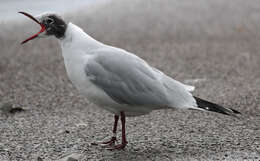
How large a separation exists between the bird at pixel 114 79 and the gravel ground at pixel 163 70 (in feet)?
1.31

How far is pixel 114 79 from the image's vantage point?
12.1 feet

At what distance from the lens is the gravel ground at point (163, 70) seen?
3.95 meters

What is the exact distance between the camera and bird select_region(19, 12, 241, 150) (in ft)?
12.0

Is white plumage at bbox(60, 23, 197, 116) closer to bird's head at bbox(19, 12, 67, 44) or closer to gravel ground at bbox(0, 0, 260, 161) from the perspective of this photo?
bird's head at bbox(19, 12, 67, 44)

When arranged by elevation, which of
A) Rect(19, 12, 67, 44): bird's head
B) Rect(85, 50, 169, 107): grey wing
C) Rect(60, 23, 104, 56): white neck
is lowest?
Rect(85, 50, 169, 107): grey wing

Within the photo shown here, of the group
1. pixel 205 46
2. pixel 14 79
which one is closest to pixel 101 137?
pixel 14 79

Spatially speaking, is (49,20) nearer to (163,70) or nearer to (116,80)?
(116,80)

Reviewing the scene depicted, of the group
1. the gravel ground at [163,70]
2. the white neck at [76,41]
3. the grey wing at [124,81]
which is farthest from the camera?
the gravel ground at [163,70]

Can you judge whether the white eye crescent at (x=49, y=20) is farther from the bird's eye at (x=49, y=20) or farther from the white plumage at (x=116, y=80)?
the white plumage at (x=116, y=80)

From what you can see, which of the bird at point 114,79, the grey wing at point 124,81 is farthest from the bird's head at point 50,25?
the grey wing at point 124,81

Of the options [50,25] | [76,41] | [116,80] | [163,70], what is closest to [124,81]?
[116,80]

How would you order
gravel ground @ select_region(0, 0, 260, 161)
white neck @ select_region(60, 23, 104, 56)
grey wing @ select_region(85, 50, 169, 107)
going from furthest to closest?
gravel ground @ select_region(0, 0, 260, 161), white neck @ select_region(60, 23, 104, 56), grey wing @ select_region(85, 50, 169, 107)

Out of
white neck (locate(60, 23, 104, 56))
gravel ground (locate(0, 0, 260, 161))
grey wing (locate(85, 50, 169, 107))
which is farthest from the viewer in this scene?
gravel ground (locate(0, 0, 260, 161))

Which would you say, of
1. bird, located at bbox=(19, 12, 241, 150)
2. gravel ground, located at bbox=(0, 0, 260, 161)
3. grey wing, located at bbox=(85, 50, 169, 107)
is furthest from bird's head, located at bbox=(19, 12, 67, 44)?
gravel ground, located at bbox=(0, 0, 260, 161)
